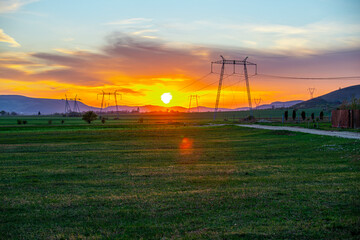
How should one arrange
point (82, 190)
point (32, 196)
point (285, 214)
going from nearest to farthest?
point (285, 214) → point (32, 196) → point (82, 190)

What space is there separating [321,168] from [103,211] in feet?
36.7

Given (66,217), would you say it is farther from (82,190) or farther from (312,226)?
(312,226)

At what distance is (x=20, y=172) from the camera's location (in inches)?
687

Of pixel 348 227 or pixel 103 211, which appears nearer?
pixel 348 227

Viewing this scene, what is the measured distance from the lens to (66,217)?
945 cm

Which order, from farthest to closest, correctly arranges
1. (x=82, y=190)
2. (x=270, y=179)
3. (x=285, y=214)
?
1. (x=270, y=179)
2. (x=82, y=190)
3. (x=285, y=214)

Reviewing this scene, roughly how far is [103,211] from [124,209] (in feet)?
1.94

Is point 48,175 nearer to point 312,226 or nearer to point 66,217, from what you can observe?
point 66,217

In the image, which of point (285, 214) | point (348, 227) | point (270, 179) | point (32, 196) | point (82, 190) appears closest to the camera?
point (348, 227)

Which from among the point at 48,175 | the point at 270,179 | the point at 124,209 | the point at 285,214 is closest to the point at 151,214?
the point at 124,209

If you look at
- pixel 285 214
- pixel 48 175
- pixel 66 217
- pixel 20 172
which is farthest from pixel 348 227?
pixel 20 172

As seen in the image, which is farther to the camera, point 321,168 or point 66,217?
point 321,168

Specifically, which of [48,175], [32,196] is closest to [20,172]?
[48,175]

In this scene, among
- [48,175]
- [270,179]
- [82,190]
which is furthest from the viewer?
[48,175]
